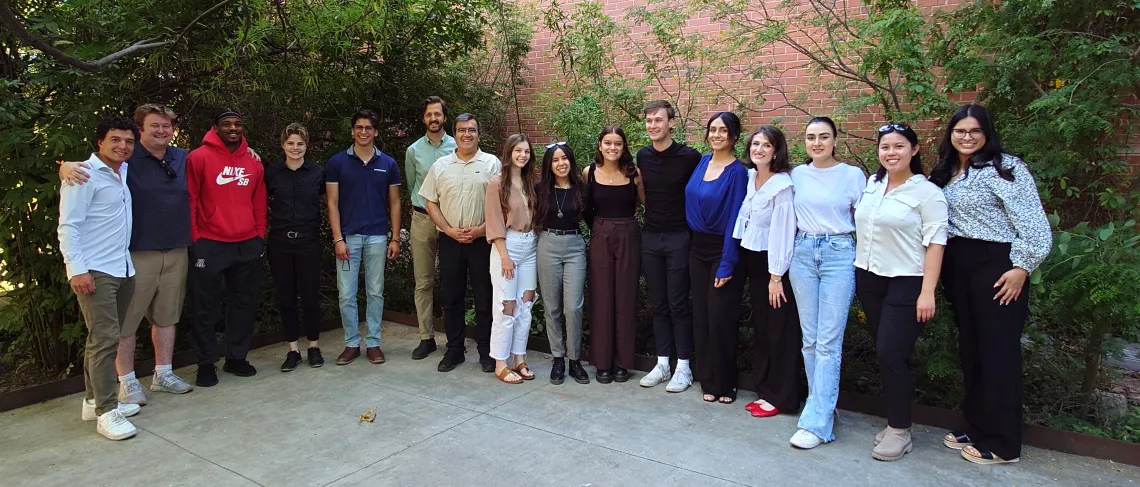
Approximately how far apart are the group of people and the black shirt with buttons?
0.01m

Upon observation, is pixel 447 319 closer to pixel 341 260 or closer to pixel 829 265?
pixel 341 260

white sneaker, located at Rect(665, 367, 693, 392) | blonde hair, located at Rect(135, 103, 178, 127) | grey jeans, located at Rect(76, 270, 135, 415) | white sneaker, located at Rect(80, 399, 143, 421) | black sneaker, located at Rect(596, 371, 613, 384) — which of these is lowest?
Answer: white sneaker, located at Rect(80, 399, 143, 421)

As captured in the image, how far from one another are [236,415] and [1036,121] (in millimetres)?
4870

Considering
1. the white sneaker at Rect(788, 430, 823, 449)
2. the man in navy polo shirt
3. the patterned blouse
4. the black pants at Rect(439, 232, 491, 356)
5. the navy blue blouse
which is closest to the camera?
the patterned blouse

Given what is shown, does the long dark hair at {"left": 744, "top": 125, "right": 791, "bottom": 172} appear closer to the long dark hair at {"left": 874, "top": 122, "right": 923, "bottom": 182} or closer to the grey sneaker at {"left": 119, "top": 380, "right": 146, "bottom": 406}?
the long dark hair at {"left": 874, "top": 122, "right": 923, "bottom": 182}

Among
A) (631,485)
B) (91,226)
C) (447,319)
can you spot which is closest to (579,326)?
(447,319)

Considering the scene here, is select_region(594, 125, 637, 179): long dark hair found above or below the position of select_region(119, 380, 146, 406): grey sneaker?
above

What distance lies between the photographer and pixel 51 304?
4395mm

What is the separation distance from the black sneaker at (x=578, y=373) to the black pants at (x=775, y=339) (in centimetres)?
110

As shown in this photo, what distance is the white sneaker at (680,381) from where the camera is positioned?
13.6 ft

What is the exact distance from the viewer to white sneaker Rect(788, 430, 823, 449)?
10.9 ft

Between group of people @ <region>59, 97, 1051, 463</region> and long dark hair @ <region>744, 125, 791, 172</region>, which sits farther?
long dark hair @ <region>744, 125, 791, 172</region>

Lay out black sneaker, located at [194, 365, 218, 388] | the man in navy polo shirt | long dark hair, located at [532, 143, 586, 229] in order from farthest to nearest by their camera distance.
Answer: the man in navy polo shirt < black sneaker, located at [194, 365, 218, 388] < long dark hair, located at [532, 143, 586, 229]

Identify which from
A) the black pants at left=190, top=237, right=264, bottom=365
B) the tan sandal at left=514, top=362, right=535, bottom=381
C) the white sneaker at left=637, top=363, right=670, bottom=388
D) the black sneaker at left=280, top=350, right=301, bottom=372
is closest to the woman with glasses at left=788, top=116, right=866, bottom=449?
the white sneaker at left=637, top=363, right=670, bottom=388
